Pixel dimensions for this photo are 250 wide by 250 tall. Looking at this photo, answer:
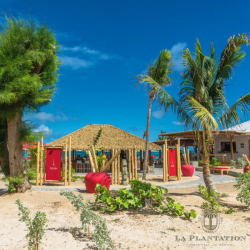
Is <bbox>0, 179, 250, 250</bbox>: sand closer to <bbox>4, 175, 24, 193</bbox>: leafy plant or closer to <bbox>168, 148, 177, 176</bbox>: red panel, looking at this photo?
<bbox>4, 175, 24, 193</bbox>: leafy plant

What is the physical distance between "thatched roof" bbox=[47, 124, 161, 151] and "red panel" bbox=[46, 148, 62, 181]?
7153 millimetres

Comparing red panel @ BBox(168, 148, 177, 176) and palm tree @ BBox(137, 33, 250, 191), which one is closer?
palm tree @ BBox(137, 33, 250, 191)

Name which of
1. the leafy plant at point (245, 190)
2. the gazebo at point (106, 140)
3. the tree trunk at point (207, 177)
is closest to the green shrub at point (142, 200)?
the leafy plant at point (245, 190)

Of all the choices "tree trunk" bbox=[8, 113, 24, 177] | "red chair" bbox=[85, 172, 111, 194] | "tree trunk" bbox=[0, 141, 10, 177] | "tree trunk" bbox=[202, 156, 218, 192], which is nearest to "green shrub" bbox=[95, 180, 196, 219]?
"red chair" bbox=[85, 172, 111, 194]

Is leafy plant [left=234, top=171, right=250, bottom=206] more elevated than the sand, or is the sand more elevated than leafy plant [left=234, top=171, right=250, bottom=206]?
leafy plant [left=234, top=171, right=250, bottom=206]

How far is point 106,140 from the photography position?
765 inches

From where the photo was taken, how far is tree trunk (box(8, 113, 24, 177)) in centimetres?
820

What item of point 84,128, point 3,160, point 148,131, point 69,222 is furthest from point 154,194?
→ point 84,128

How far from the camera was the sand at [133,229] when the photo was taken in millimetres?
4211

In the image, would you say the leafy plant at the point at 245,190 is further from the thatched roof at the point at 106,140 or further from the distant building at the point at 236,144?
the distant building at the point at 236,144

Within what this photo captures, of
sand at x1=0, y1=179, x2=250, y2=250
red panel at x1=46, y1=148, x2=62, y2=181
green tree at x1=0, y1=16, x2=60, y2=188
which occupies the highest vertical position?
green tree at x1=0, y1=16, x2=60, y2=188

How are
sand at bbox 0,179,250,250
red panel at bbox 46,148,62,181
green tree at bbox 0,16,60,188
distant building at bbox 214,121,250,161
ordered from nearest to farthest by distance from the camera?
sand at bbox 0,179,250,250, green tree at bbox 0,16,60,188, red panel at bbox 46,148,62,181, distant building at bbox 214,121,250,161

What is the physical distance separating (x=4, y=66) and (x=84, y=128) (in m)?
13.6

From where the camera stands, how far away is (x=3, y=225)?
521cm
